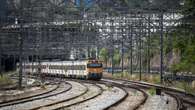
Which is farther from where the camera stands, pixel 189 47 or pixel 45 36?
pixel 45 36

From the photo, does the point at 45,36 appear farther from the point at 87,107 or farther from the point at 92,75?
the point at 87,107

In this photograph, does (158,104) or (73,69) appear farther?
(73,69)

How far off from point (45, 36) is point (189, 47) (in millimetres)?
32023

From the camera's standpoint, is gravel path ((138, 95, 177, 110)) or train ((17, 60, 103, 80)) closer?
gravel path ((138, 95, 177, 110))

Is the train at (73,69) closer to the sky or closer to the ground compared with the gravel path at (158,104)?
closer to the ground

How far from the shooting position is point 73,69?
53.5 m

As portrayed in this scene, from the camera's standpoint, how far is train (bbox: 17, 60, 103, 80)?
48.8 meters

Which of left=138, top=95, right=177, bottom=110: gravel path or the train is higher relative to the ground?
left=138, top=95, right=177, bottom=110: gravel path

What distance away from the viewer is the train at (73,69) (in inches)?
1922

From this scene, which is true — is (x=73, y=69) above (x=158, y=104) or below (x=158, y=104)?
below

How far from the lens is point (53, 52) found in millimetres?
70812

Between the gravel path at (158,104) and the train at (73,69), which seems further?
the train at (73,69)

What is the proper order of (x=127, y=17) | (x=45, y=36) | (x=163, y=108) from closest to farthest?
(x=163, y=108) < (x=127, y=17) < (x=45, y=36)

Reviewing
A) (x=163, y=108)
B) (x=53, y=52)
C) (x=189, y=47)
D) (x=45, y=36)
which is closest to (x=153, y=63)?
(x=53, y=52)
